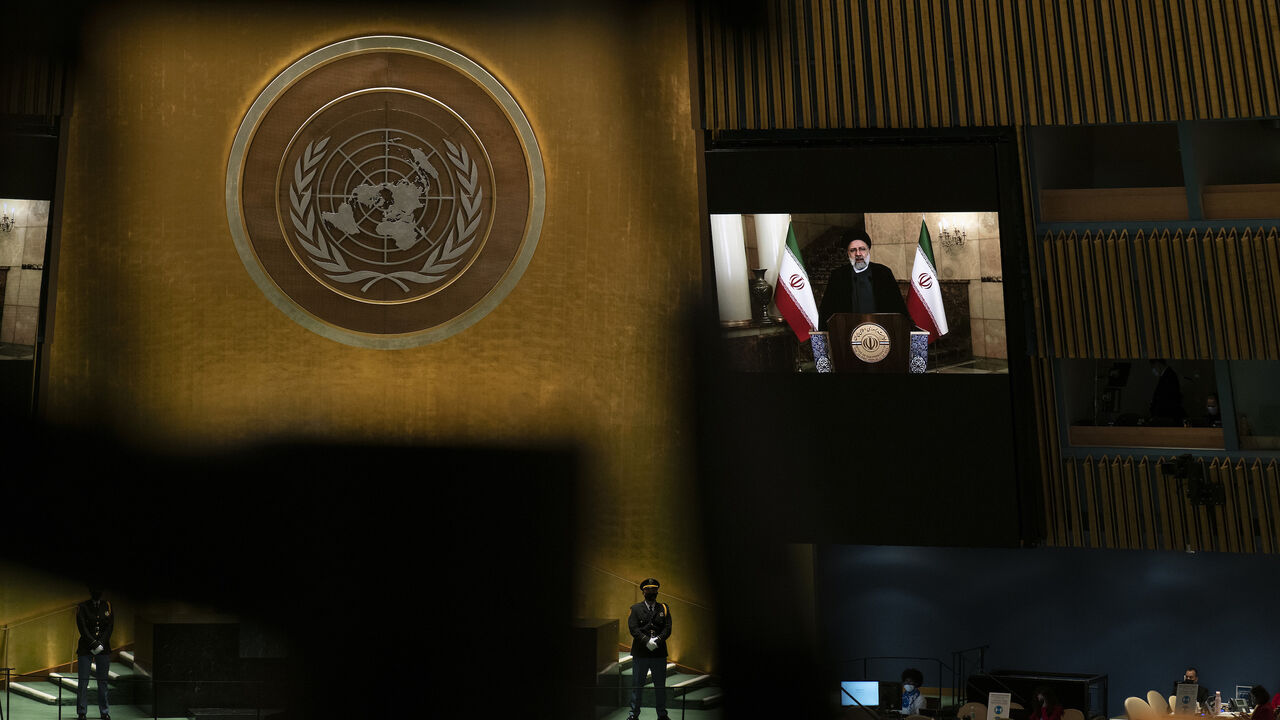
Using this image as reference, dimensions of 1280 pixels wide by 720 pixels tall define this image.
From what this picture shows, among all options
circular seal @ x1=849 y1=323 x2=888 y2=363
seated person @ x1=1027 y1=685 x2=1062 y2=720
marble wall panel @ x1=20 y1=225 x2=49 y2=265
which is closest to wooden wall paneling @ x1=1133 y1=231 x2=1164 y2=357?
circular seal @ x1=849 y1=323 x2=888 y2=363

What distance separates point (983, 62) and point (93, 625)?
24.8 feet

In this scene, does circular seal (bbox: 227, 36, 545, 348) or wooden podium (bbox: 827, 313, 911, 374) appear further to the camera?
circular seal (bbox: 227, 36, 545, 348)

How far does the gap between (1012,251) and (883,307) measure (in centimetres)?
104

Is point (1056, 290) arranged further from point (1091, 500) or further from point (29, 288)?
point (29, 288)

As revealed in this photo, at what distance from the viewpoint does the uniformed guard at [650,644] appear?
24.7ft

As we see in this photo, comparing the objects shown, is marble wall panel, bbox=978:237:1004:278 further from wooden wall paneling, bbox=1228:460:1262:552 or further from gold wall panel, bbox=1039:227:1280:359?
wooden wall paneling, bbox=1228:460:1262:552

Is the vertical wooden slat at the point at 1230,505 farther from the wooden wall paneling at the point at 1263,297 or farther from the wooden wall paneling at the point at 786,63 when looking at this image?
the wooden wall paneling at the point at 786,63

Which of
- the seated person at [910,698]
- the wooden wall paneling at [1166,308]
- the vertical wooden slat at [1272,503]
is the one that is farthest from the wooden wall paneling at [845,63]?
the seated person at [910,698]

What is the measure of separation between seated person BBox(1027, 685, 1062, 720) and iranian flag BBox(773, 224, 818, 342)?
303 centimetres

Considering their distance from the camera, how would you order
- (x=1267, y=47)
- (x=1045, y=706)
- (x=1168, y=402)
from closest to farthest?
(x=1045, y=706)
(x=1267, y=47)
(x=1168, y=402)

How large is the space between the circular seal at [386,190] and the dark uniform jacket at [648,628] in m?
2.50

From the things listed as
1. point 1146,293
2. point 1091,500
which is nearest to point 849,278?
point 1146,293

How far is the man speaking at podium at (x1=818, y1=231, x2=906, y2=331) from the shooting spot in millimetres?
8008

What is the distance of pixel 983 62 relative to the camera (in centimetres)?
810
